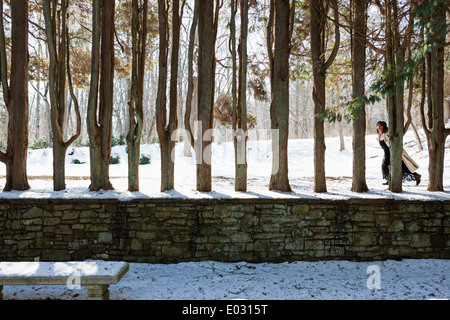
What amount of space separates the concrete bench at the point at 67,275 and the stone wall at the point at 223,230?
3.67ft

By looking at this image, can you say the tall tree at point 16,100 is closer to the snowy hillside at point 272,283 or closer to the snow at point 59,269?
the snowy hillside at point 272,283

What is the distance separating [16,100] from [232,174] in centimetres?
Result: 644

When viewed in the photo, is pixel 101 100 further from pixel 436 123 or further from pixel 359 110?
pixel 436 123

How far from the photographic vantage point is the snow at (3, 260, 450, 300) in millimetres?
3617

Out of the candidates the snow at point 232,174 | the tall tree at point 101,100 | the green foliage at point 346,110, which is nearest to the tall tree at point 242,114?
the snow at point 232,174

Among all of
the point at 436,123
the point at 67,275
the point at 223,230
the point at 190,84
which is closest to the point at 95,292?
the point at 67,275

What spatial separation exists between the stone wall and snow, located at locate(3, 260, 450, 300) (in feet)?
0.60

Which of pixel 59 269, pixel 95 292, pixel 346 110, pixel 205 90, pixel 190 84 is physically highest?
pixel 190 84

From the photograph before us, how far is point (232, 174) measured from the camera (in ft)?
33.9

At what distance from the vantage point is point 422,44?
12.9 feet

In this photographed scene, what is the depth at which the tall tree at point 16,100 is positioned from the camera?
5.19 metres

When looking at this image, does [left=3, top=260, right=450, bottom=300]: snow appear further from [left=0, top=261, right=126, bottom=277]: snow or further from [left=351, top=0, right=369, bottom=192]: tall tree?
[left=351, top=0, right=369, bottom=192]: tall tree
